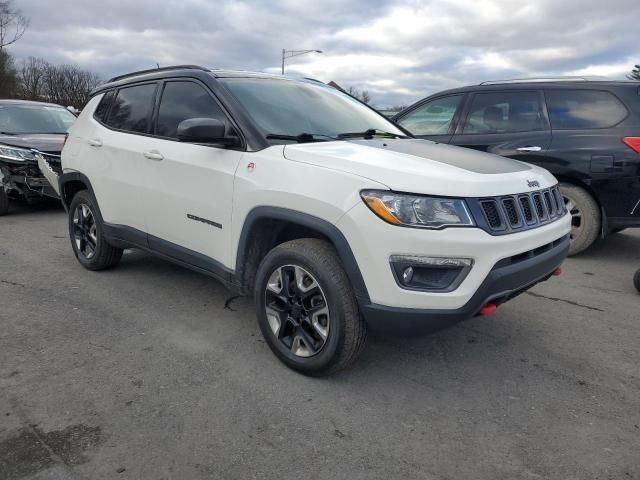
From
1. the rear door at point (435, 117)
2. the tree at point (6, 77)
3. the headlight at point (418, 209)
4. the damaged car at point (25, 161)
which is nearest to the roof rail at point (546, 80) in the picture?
the rear door at point (435, 117)

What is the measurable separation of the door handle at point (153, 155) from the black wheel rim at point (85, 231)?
1222 mm

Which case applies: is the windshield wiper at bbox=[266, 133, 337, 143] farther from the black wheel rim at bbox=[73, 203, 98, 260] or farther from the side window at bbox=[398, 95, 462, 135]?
the side window at bbox=[398, 95, 462, 135]

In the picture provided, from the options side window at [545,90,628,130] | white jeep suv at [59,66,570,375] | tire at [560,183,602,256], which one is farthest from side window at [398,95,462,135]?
white jeep suv at [59,66,570,375]

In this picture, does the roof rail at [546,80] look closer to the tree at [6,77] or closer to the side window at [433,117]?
the side window at [433,117]

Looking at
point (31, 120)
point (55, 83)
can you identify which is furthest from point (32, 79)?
point (31, 120)

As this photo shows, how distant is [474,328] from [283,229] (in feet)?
5.30

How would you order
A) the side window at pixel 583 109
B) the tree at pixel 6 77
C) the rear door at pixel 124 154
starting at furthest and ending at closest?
the tree at pixel 6 77, the side window at pixel 583 109, the rear door at pixel 124 154

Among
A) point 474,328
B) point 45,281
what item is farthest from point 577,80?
point 45,281

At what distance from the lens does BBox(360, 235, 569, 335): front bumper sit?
99.7 inches

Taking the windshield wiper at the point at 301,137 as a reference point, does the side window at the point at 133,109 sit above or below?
above

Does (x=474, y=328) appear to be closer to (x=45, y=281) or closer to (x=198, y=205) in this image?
(x=198, y=205)

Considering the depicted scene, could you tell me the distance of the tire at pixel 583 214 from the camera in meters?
5.32

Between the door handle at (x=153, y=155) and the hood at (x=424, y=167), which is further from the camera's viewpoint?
the door handle at (x=153, y=155)

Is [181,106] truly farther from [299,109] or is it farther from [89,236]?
[89,236]
